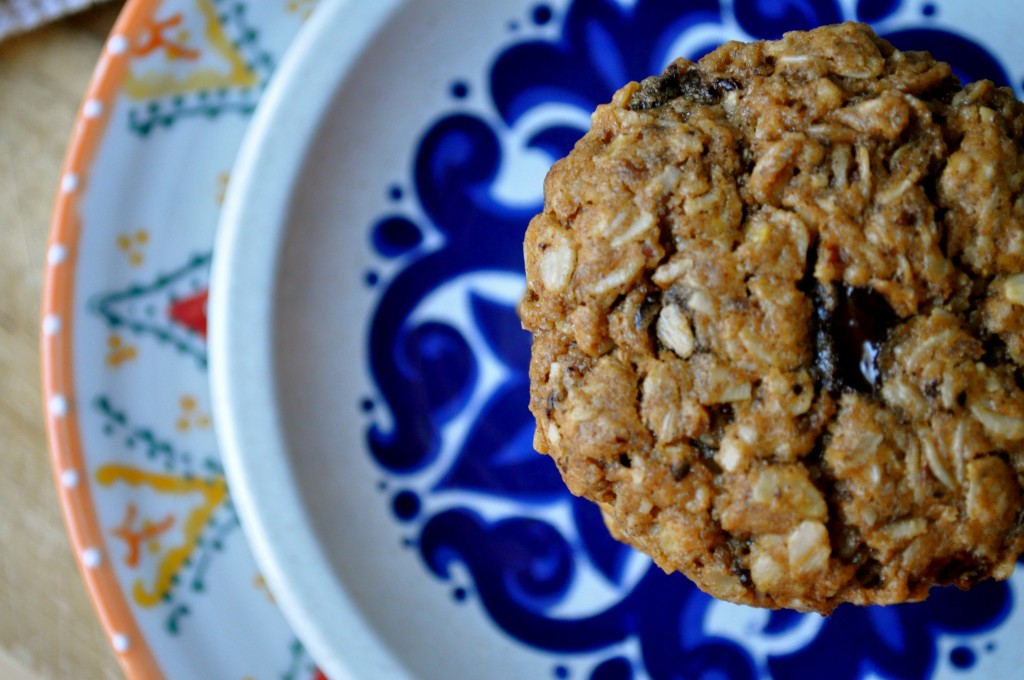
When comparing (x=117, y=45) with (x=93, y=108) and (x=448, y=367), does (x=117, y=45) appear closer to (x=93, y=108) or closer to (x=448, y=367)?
(x=93, y=108)

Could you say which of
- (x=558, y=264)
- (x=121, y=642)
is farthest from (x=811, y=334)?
(x=121, y=642)

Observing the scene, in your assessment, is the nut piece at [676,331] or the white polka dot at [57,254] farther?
the white polka dot at [57,254]

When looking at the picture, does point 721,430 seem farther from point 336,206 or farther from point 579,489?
point 336,206

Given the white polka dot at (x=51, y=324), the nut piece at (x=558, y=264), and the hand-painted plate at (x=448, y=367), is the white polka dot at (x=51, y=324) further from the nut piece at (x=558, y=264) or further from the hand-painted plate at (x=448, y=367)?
the nut piece at (x=558, y=264)

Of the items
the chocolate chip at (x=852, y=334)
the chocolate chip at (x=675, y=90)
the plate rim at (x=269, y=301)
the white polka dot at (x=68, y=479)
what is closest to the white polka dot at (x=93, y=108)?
the plate rim at (x=269, y=301)

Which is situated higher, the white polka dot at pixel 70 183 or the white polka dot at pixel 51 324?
the white polka dot at pixel 70 183

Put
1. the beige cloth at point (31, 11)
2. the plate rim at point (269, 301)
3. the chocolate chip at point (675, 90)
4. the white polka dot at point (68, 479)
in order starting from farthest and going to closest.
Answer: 1. the beige cloth at point (31, 11)
2. the white polka dot at point (68, 479)
3. the plate rim at point (269, 301)
4. the chocolate chip at point (675, 90)

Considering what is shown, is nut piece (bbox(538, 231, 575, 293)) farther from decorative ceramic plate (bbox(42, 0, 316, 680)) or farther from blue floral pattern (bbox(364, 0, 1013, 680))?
decorative ceramic plate (bbox(42, 0, 316, 680))

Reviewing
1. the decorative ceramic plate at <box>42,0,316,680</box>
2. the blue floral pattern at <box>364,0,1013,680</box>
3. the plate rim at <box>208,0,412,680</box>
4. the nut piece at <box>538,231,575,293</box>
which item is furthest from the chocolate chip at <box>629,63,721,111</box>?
the decorative ceramic plate at <box>42,0,316,680</box>

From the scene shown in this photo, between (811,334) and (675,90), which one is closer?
(811,334)
